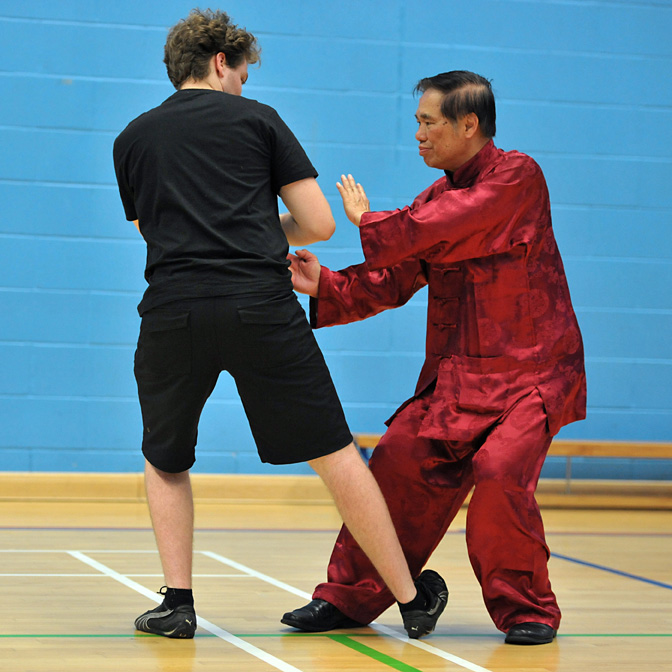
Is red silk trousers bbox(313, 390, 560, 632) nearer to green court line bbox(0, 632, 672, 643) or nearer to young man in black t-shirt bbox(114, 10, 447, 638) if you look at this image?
green court line bbox(0, 632, 672, 643)

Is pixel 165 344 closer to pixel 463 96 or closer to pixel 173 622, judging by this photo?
pixel 173 622

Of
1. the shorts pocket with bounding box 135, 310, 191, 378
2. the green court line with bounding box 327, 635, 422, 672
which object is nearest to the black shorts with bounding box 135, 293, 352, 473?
the shorts pocket with bounding box 135, 310, 191, 378

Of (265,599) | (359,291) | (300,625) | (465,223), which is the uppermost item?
(465,223)

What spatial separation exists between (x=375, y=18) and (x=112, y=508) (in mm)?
2553

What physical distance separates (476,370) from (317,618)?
642 mm

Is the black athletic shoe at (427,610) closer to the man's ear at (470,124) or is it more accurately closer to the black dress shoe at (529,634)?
the black dress shoe at (529,634)

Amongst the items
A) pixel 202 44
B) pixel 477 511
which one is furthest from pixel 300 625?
pixel 202 44

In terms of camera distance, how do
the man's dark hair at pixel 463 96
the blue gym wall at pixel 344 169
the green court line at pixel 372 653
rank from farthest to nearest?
the blue gym wall at pixel 344 169 → the man's dark hair at pixel 463 96 → the green court line at pixel 372 653

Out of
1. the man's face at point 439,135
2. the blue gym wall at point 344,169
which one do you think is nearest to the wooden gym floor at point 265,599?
the blue gym wall at point 344,169

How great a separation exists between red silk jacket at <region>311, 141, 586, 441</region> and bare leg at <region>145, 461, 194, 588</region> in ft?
1.79

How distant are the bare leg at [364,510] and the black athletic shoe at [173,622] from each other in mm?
382

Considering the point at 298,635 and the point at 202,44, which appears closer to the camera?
the point at 202,44

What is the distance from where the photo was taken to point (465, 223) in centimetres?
231

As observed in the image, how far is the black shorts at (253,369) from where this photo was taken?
2113mm
